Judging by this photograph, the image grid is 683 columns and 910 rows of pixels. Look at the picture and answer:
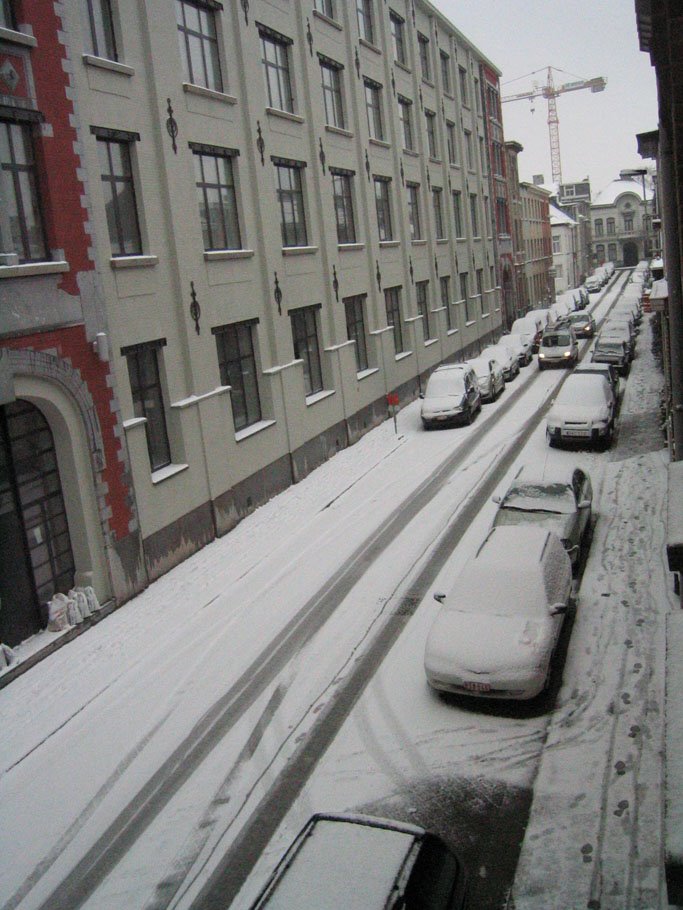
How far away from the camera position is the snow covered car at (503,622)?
1022 cm

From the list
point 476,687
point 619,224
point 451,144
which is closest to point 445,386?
point 476,687

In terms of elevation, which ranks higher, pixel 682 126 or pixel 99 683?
pixel 682 126

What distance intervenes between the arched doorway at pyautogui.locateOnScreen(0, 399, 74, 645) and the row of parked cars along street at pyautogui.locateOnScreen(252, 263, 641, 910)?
681 centimetres

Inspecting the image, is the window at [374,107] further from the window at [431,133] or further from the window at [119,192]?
the window at [119,192]

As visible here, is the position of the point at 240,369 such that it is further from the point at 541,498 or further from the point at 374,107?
the point at 374,107

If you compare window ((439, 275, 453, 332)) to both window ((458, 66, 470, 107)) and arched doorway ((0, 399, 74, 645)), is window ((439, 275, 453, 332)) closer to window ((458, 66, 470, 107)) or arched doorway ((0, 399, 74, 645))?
window ((458, 66, 470, 107))

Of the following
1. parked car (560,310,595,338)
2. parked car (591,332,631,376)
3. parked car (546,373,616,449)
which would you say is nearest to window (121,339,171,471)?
parked car (546,373,616,449)

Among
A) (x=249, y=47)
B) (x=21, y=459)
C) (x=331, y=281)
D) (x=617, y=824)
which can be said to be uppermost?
(x=249, y=47)

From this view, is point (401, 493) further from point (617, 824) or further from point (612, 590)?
point (617, 824)

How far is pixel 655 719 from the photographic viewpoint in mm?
9859

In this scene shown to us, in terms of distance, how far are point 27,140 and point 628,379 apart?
2663cm

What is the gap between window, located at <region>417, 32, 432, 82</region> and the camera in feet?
124

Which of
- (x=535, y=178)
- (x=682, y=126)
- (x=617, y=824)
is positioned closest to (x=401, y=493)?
(x=682, y=126)

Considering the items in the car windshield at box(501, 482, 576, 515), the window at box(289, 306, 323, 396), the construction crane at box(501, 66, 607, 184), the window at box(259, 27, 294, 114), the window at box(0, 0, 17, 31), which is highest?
the construction crane at box(501, 66, 607, 184)
